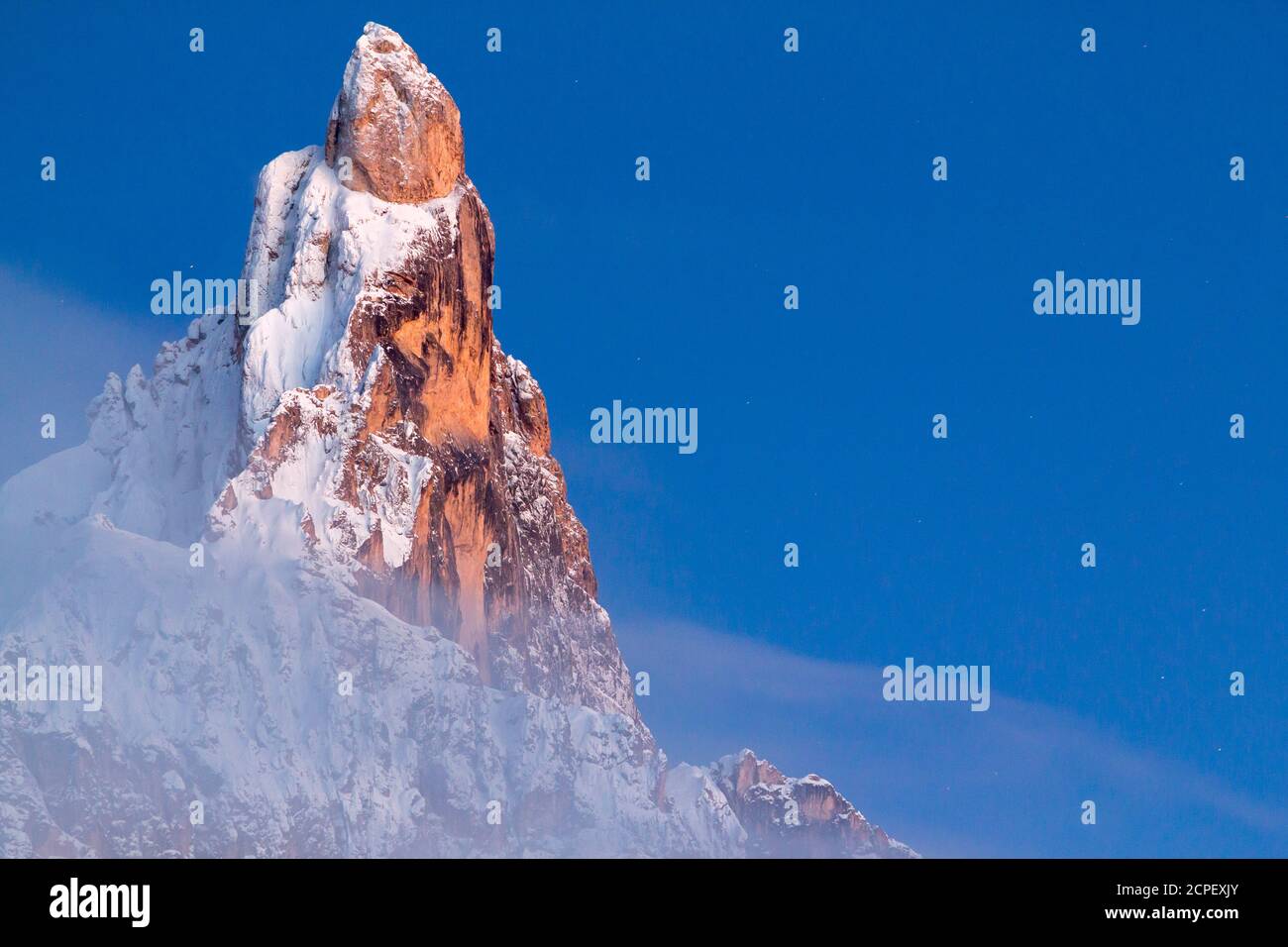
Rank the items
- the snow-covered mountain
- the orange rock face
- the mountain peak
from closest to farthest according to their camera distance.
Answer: the snow-covered mountain < the orange rock face < the mountain peak

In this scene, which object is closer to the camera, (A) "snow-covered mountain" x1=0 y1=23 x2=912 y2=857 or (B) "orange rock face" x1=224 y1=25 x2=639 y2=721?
(A) "snow-covered mountain" x1=0 y1=23 x2=912 y2=857

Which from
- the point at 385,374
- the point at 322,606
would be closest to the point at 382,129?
the point at 385,374

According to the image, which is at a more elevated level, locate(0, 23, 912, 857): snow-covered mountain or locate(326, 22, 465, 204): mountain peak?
locate(326, 22, 465, 204): mountain peak

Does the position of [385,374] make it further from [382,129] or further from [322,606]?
[322,606]

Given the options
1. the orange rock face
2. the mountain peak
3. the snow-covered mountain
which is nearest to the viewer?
the snow-covered mountain
